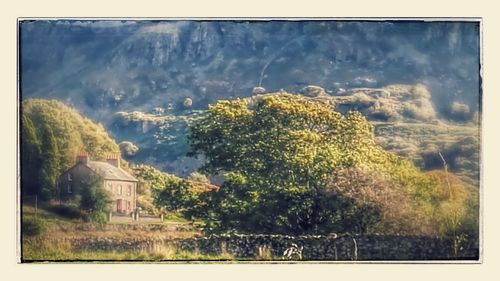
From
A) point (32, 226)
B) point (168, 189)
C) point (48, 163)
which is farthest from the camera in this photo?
point (168, 189)

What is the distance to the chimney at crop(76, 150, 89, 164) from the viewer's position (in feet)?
117

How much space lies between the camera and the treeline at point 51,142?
116ft

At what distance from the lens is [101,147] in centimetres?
3562

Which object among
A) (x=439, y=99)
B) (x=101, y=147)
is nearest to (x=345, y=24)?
(x=439, y=99)

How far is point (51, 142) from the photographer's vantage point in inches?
1399

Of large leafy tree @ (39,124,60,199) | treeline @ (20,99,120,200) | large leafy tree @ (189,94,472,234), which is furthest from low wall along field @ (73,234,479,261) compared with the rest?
treeline @ (20,99,120,200)

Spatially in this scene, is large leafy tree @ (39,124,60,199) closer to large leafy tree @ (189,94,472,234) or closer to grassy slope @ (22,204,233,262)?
grassy slope @ (22,204,233,262)

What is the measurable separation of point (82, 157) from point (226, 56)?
3.10m

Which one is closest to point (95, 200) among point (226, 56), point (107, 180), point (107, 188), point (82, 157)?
point (107, 188)

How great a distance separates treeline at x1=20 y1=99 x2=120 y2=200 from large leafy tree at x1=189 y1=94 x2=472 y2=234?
5.62 ft

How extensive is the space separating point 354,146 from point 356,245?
1755 millimetres

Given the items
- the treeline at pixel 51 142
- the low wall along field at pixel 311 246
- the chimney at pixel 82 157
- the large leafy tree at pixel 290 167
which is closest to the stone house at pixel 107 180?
the chimney at pixel 82 157

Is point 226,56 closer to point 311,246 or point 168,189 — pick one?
point 168,189

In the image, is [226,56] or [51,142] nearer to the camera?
[51,142]
